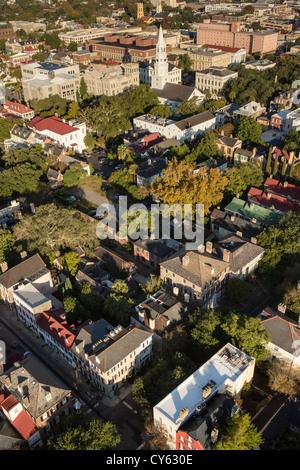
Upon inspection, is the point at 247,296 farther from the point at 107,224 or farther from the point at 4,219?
the point at 4,219

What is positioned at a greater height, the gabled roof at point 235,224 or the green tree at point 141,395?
the gabled roof at point 235,224

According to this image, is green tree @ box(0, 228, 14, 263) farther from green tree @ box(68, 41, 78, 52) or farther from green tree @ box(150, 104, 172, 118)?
green tree @ box(68, 41, 78, 52)

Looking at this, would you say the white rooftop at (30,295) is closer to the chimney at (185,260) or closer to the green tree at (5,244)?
the green tree at (5,244)

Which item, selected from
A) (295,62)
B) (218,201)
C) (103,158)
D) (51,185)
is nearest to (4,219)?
(51,185)

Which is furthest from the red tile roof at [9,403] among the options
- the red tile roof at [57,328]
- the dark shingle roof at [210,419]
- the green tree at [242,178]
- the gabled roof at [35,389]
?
the green tree at [242,178]

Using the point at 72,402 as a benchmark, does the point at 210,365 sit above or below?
above

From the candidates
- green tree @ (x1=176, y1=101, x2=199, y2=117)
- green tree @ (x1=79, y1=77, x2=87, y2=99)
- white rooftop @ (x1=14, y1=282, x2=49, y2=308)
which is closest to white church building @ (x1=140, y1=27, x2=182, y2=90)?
green tree @ (x1=176, y1=101, x2=199, y2=117)
